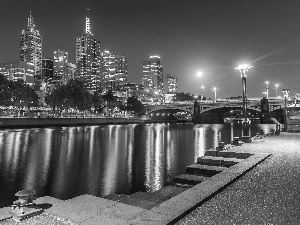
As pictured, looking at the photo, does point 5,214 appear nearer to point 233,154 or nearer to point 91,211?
point 91,211

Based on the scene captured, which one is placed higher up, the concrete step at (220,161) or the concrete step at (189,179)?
the concrete step at (220,161)

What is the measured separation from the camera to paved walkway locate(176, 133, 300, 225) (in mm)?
6445

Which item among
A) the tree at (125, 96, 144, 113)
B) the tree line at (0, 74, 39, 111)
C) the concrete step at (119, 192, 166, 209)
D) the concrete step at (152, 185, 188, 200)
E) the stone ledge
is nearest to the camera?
the stone ledge

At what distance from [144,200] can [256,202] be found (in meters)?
3.28

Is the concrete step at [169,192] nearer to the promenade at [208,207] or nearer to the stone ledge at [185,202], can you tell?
the promenade at [208,207]

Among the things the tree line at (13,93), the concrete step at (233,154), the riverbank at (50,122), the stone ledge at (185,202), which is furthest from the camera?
the tree line at (13,93)

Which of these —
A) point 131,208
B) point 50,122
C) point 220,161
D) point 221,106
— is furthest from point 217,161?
point 221,106

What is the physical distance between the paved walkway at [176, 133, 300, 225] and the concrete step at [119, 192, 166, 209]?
1874mm

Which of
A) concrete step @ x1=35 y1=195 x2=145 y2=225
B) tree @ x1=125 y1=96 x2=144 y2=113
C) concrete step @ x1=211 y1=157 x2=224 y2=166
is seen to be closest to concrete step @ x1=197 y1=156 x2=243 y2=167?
concrete step @ x1=211 y1=157 x2=224 y2=166

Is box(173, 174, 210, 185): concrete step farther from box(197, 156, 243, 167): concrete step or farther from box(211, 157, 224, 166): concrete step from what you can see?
box(211, 157, 224, 166): concrete step

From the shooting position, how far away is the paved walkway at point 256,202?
21.1 feet

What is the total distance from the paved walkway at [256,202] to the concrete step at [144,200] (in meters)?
1.87

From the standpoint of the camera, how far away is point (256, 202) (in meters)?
7.67

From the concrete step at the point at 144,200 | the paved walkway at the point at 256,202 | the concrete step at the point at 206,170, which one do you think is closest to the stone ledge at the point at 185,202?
the paved walkway at the point at 256,202
